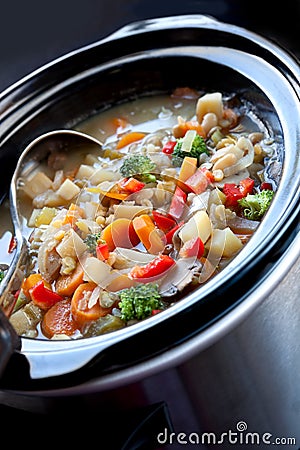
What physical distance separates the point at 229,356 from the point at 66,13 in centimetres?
264

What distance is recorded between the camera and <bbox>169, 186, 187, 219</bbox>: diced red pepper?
7.14ft

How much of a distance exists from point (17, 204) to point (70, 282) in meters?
0.56

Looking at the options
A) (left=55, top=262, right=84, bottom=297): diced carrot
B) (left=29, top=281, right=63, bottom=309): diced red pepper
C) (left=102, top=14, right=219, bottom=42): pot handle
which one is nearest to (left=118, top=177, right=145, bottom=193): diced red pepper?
(left=55, top=262, right=84, bottom=297): diced carrot

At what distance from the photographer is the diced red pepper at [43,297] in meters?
2.10

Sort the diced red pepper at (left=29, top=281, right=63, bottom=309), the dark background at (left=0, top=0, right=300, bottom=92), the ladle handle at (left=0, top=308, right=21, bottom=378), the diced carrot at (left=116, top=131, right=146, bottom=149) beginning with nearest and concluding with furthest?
the ladle handle at (left=0, top=308, right=21, bottom=378) → the diced red pepper at (left=29, top=281, right=63, bottom=309) → the diced carrot at (left=116, top=131, right=146, bottom=149) → the dark background at (left=0, top=0, right=300, bottom=92)

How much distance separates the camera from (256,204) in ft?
7.05

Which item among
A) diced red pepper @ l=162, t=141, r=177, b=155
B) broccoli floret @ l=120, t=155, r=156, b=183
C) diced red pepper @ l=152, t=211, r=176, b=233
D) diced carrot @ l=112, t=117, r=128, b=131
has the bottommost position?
diced red pepper @ l=152, t=211, r=176, b=233

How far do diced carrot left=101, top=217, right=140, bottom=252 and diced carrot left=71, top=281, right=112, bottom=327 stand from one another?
158 millimetres

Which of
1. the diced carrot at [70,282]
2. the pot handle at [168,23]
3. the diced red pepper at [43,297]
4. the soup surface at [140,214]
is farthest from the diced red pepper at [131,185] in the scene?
the pot handle at [168,23]

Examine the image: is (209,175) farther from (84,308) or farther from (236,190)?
(84,308)

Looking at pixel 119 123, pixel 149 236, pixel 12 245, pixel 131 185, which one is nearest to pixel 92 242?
pixel 149 236

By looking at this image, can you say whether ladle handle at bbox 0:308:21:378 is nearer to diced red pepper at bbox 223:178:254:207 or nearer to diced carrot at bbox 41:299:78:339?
diced carrot at bbox 41:299:78:339

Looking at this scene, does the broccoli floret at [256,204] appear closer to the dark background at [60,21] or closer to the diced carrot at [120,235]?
the diced carrot at [120,235]

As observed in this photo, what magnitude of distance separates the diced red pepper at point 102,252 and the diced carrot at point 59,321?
169 mm
